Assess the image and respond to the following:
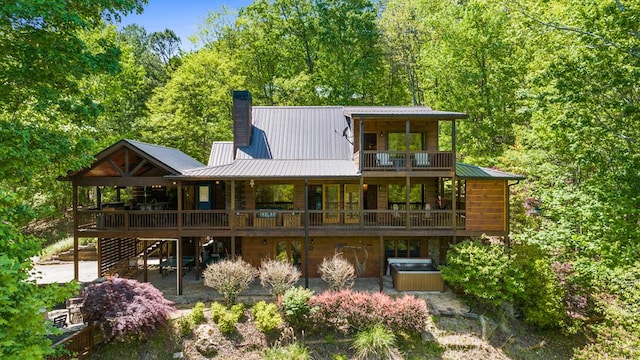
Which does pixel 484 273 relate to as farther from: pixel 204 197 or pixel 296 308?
pixel 204 197

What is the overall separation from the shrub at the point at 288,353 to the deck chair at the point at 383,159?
27.0 ft

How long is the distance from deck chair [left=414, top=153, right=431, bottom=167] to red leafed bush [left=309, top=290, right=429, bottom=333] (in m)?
6.03

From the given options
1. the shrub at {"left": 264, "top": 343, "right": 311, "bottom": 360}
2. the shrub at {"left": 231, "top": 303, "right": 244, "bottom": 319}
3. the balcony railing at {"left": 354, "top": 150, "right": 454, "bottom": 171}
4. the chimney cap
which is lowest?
the shrub at {"left": 264, "top": 343, "right": 311, "bottom": 360}

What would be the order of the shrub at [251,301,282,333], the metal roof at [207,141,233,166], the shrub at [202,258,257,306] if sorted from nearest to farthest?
the shrub at [251,301,282,333]
the shrub at [202,258,257,306]
the metal roof at [207,141,233,166]

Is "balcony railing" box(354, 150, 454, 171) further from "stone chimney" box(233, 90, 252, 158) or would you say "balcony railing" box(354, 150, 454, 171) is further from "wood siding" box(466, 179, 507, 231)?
"stone chimney" box(233, 90, 252, 158)

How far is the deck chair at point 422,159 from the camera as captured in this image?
14.9m

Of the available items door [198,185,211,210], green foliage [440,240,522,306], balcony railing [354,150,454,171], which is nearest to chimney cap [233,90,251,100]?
door [198,185,211,210]

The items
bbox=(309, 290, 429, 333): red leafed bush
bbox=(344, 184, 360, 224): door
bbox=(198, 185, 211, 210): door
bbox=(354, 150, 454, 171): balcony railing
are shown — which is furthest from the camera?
bbox=(198, 185, 211, 210): door

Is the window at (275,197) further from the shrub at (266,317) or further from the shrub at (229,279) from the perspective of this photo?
the shrub at (266,317)

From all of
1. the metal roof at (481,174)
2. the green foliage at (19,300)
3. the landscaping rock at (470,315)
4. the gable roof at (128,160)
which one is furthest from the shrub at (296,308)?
the metal roof at (481,174)

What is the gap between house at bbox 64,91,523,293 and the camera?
14.3 m

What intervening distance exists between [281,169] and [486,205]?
9.18 m

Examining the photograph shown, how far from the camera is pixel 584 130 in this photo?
12.1 metres

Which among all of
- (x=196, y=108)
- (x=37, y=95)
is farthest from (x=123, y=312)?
(x=196, y=108)
